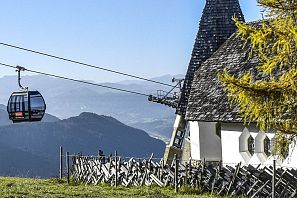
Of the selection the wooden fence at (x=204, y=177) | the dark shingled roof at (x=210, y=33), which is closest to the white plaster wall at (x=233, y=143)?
the wooden fence at (x=204, y=177)

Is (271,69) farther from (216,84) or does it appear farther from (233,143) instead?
(216,84)

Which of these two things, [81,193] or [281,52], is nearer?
[281,52]

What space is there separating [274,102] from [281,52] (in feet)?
4.24

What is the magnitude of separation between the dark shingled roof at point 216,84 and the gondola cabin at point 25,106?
325 inches

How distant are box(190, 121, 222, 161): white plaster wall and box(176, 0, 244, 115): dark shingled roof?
395 centimetres

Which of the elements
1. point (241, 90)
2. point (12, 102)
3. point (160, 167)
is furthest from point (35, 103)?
point (241, 90)

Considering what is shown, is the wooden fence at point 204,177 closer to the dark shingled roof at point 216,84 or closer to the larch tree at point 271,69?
the dark shingled roof at point 216,84

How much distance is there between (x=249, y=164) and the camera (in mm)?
25844

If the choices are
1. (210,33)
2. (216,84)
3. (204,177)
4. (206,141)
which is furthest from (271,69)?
(210,33)

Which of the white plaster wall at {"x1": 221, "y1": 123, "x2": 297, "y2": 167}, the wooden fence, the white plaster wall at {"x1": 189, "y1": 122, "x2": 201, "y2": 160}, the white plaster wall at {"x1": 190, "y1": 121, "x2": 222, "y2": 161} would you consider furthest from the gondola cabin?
the white plaster wall at {"x1": 221, "y1": 123, "x2": 297, "y2": 167}

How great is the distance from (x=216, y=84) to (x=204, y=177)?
6993 mm

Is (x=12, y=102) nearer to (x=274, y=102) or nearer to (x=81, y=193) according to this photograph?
(x=81, y=193)

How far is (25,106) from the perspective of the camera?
105 ft

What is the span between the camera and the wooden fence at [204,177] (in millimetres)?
22047
